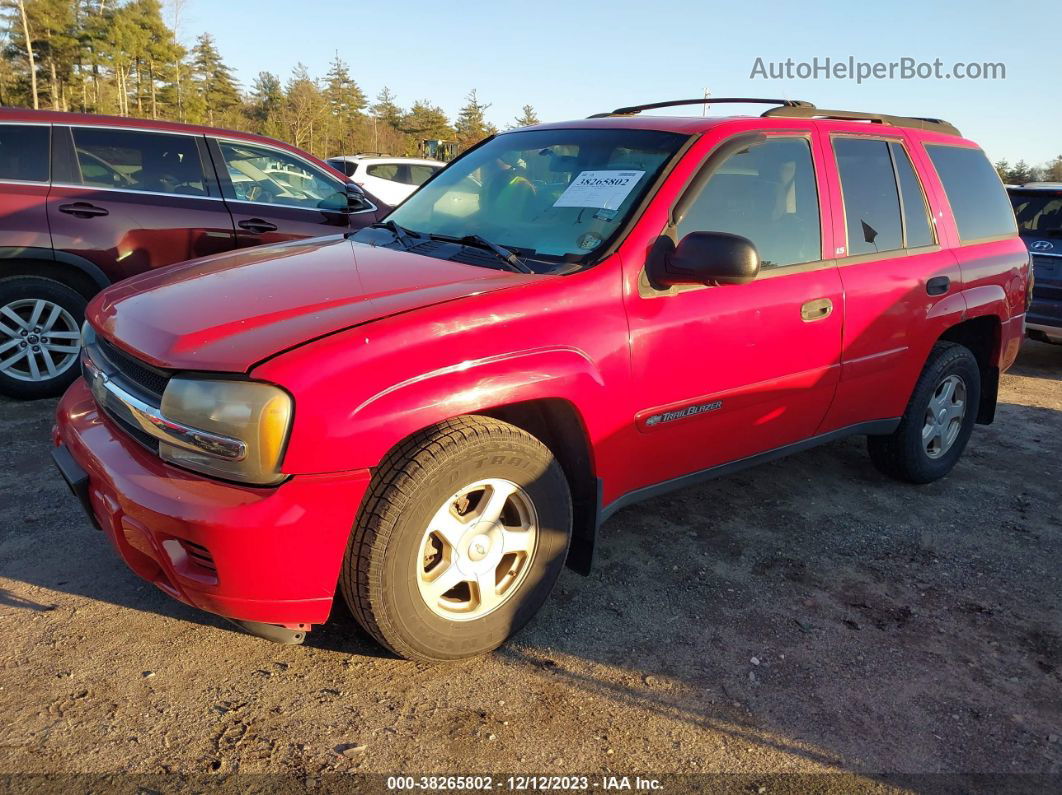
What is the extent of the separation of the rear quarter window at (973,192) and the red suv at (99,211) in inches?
154

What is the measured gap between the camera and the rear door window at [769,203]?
3061 millimetres

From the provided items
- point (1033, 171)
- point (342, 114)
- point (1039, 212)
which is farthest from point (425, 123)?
point (1039, 212)

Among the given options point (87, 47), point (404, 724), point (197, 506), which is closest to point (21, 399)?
point (197, 506)

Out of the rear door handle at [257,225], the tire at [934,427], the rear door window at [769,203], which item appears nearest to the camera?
the rear door window at [769,203]

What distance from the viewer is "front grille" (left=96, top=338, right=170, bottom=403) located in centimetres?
231

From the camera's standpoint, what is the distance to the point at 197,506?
211cm

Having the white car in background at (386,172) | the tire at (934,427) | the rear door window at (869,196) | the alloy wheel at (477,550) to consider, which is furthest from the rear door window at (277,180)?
the white car in background at (386,172)

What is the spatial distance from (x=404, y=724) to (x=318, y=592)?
18.4 inches

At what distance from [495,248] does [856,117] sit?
6.89 feet

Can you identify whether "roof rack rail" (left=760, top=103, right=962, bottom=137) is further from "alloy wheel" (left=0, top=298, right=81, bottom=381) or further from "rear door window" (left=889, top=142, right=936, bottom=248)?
"alloy wheel" (left=0, top=298, right=81, bottom=381)

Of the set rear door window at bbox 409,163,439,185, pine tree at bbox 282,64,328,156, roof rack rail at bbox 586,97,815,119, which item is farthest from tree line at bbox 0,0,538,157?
roof rack rail at bbox 586,97,815,119

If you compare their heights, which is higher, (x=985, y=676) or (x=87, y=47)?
(x=87, y=47)

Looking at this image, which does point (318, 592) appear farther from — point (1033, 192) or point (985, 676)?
point (1033, 192)

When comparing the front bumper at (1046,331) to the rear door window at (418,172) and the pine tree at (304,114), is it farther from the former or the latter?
the pine tree at (304,114)
